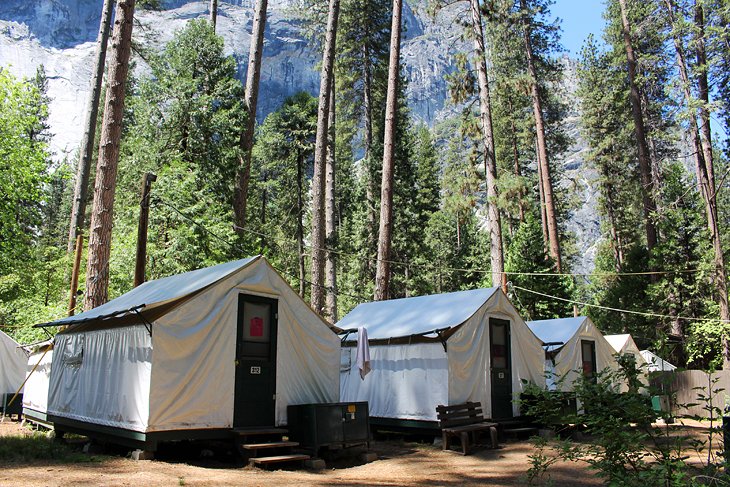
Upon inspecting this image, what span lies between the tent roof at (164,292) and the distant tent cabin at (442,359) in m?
3.99

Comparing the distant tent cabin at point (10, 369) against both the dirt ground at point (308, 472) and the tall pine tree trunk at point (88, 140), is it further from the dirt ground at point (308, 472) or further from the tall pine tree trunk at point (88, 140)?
the dirt ground at point (308, 472)

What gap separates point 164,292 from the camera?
9172 mm

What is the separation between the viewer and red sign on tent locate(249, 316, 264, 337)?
8.91 m

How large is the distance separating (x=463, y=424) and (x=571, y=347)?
5.68m

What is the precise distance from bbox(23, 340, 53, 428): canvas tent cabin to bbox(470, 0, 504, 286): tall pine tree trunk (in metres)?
11.3

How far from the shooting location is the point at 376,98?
28312 mm

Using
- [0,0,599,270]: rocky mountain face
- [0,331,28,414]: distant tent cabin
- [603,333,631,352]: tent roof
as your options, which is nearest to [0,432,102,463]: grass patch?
[0,331,28,414]: distant tent cabin

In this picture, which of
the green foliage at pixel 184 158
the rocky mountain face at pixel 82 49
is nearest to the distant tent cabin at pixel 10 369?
the green foliage at pixel 184 158

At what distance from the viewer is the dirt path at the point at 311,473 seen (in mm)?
6262

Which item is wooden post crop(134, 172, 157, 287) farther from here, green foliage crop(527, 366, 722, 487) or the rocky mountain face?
the rocky mountain face

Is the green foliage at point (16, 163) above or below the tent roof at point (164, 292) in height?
above

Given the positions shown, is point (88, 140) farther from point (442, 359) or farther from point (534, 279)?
point (534, 279)

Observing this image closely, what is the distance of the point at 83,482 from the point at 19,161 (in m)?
15.2

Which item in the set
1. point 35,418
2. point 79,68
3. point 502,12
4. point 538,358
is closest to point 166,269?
point 35,418
